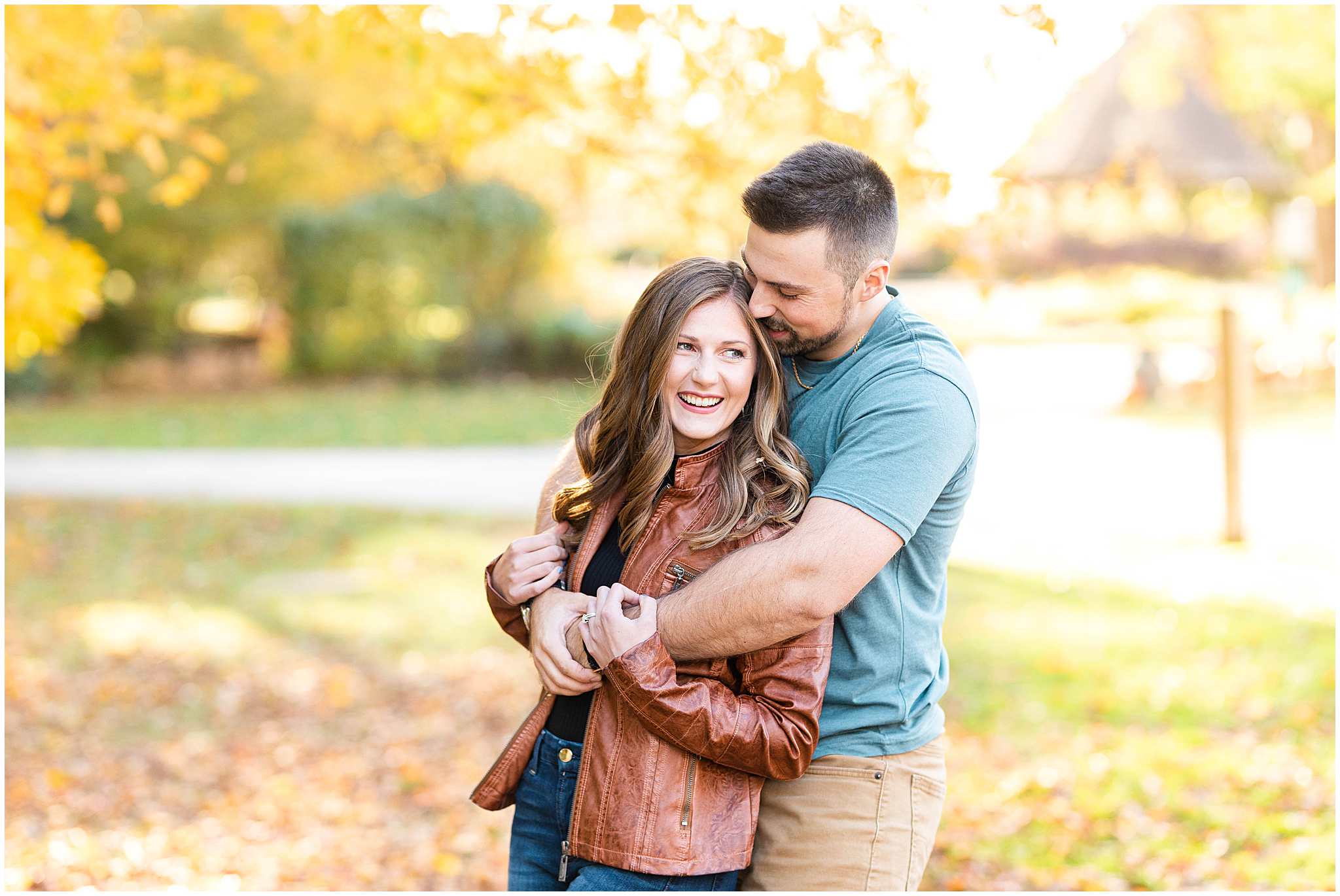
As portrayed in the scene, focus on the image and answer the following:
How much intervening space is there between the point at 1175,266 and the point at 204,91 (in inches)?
1128

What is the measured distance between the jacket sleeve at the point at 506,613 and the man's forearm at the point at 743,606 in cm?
43

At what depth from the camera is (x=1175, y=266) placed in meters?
30.8

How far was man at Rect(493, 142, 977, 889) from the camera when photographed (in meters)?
2.52

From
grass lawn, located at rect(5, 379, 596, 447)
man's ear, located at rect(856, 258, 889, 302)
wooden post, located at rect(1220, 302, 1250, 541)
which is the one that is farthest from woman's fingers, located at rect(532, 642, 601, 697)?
grass lawn, located at rect(5, 379, 596, 447)

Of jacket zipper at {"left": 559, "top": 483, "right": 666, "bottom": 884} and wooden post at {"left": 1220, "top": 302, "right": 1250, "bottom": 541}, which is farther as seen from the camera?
wooden post at {"left": 1220, "top": 302, "right": 1250, "bottom": 541}

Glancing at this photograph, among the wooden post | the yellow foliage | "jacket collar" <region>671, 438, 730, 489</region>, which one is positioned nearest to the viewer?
"jacket collar" <region>671, 438, 730, 489</region>

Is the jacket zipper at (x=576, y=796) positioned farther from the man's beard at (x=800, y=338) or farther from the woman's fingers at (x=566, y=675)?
the man's beard at (x=800, y=338)

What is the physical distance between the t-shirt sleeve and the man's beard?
176 millimetres

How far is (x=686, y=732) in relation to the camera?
250 centimetres

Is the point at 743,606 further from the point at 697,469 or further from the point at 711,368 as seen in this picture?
the point at 711,368

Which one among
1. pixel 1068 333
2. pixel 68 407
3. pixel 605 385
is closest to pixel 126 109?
pixel 605 385

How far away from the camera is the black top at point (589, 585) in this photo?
108 inches

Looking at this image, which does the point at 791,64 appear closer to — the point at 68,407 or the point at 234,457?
the point at 234,457

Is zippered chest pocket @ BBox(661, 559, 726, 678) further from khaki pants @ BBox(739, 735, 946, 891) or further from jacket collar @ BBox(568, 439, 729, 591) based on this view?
khaki pants @ BBox(739, 735, 946, 891)
